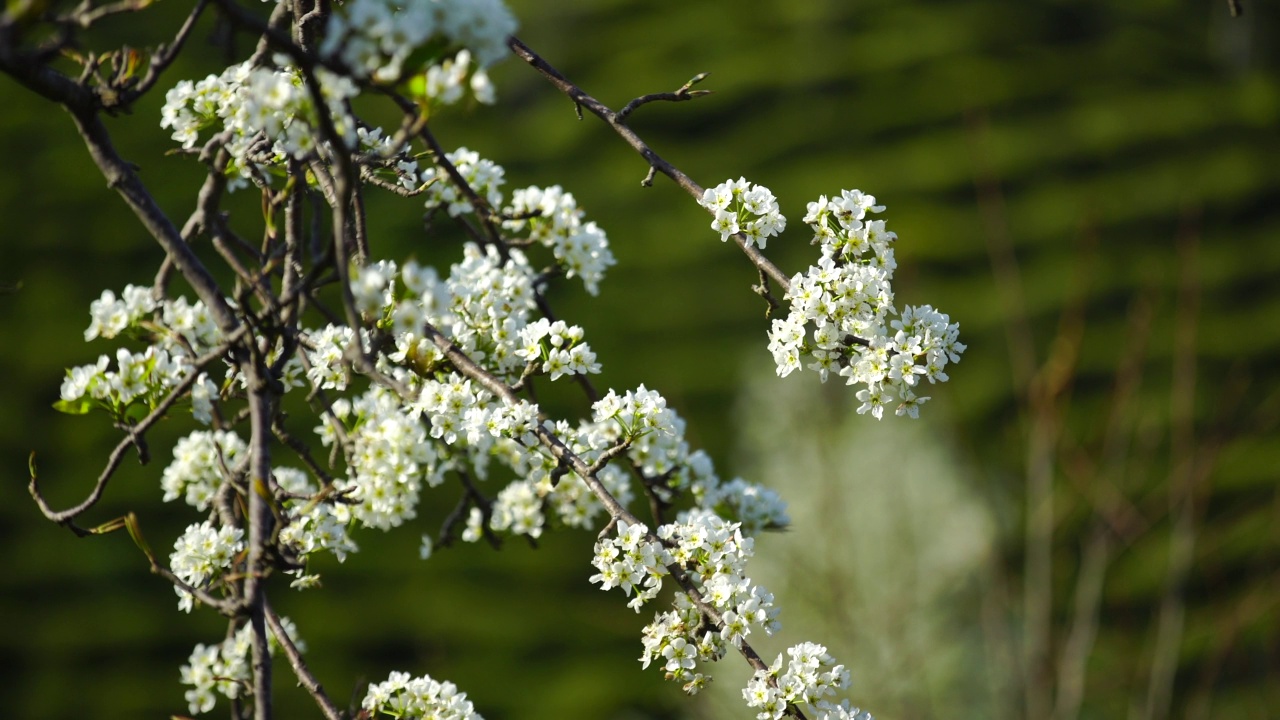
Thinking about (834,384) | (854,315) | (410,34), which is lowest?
(410,34)

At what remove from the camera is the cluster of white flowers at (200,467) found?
142cm

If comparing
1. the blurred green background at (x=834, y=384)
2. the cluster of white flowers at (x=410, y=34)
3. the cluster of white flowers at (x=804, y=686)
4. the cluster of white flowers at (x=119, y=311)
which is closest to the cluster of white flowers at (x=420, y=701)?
the cluster of white flowers at (x=804, y=686)

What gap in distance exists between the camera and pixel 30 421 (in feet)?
14.4

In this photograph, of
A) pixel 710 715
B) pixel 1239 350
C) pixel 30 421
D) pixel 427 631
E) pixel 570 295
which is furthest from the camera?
pixel 1239 350

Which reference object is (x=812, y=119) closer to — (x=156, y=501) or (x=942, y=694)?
(x=942, y=694)

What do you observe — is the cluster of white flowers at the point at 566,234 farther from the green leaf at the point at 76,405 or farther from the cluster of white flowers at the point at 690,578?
the green leaf at the point at 76,405

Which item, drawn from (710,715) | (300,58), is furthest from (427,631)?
(300,58)

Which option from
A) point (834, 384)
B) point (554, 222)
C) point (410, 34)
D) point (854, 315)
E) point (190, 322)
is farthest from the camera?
point (834, 384)

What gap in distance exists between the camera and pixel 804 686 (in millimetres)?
1100

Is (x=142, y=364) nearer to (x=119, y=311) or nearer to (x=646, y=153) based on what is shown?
(x=119, y=311)

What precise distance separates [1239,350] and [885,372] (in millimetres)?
6178

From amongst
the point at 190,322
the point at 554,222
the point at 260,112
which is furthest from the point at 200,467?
the point at 260,112

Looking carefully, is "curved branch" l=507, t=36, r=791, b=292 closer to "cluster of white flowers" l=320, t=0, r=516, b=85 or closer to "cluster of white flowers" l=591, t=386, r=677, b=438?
"cluster of white flowers" l=591, t=386, r=677, b=438

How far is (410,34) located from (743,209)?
57 cm
